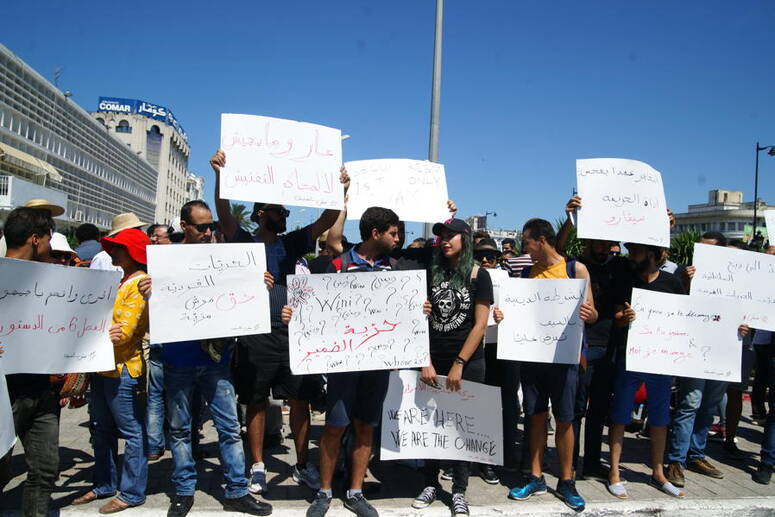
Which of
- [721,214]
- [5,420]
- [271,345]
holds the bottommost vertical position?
[5,420]

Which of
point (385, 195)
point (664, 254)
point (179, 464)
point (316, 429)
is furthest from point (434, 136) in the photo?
point (179, 464)

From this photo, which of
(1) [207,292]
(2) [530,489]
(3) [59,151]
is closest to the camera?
(1) [207,292]

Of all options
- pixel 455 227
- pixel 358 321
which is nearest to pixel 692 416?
pixel 455 227

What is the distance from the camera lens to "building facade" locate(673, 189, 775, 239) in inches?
4257

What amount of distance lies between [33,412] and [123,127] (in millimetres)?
115618

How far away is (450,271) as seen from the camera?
13.8 ft

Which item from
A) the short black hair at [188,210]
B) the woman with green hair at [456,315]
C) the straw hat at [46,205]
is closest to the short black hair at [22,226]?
the short black hair at [188,210]

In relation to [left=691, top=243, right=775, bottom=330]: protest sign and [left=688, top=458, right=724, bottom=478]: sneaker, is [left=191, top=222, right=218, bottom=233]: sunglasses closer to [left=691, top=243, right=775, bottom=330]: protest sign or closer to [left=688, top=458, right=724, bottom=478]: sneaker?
[left=691, top=243, right=775, bottom=330]: protest sign

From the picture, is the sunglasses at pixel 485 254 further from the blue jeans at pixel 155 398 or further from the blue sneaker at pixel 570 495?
the blue jeans at pixel 155 398

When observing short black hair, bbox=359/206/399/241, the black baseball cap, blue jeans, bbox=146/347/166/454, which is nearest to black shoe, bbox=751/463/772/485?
the black baseball cap

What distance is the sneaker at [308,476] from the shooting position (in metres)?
4.37

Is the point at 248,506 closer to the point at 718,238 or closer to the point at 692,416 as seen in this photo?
the point at 692,416

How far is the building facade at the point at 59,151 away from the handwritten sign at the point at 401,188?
36732 millimetres

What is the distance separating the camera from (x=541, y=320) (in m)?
4.29
